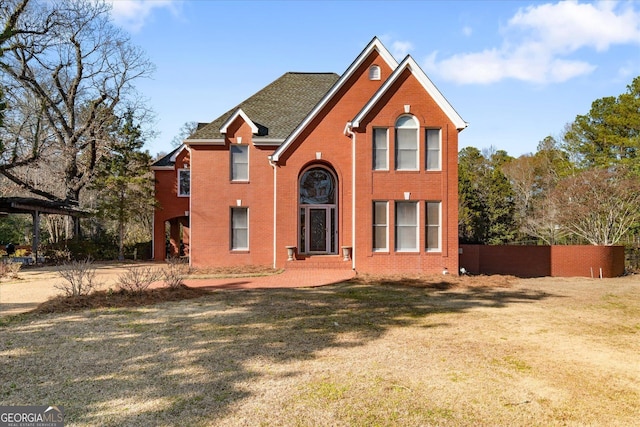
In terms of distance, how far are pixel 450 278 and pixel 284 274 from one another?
22.8ft

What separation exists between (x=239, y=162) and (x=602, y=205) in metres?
21.6

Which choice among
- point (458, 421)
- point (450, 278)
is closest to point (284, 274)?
point (450, 278)

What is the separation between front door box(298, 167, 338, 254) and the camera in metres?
20.9

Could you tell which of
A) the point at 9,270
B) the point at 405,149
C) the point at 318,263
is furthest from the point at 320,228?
the point at 9,270

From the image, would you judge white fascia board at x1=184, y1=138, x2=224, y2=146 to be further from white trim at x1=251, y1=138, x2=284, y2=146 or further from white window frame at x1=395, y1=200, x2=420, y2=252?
white window frame at x1=395, y1=200, x2=420, y2=252

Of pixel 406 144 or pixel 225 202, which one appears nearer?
pixel 406 144

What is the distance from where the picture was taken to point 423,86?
18.5 metres

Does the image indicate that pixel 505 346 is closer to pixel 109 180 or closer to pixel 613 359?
pixel 613 359

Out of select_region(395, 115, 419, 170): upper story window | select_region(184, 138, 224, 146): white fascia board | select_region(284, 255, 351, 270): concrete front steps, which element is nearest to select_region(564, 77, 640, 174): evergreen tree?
select_region(395, 115, 419, 170): upper story window

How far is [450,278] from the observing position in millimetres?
17516

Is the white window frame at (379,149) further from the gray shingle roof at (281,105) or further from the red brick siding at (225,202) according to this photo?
the red brick siding at (225,202)

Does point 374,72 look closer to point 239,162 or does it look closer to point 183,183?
point 239,162

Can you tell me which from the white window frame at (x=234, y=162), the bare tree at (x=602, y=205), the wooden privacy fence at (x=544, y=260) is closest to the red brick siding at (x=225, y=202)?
the white window frame at (x=234, y=162)

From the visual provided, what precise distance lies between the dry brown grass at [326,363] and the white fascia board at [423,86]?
870 cm
